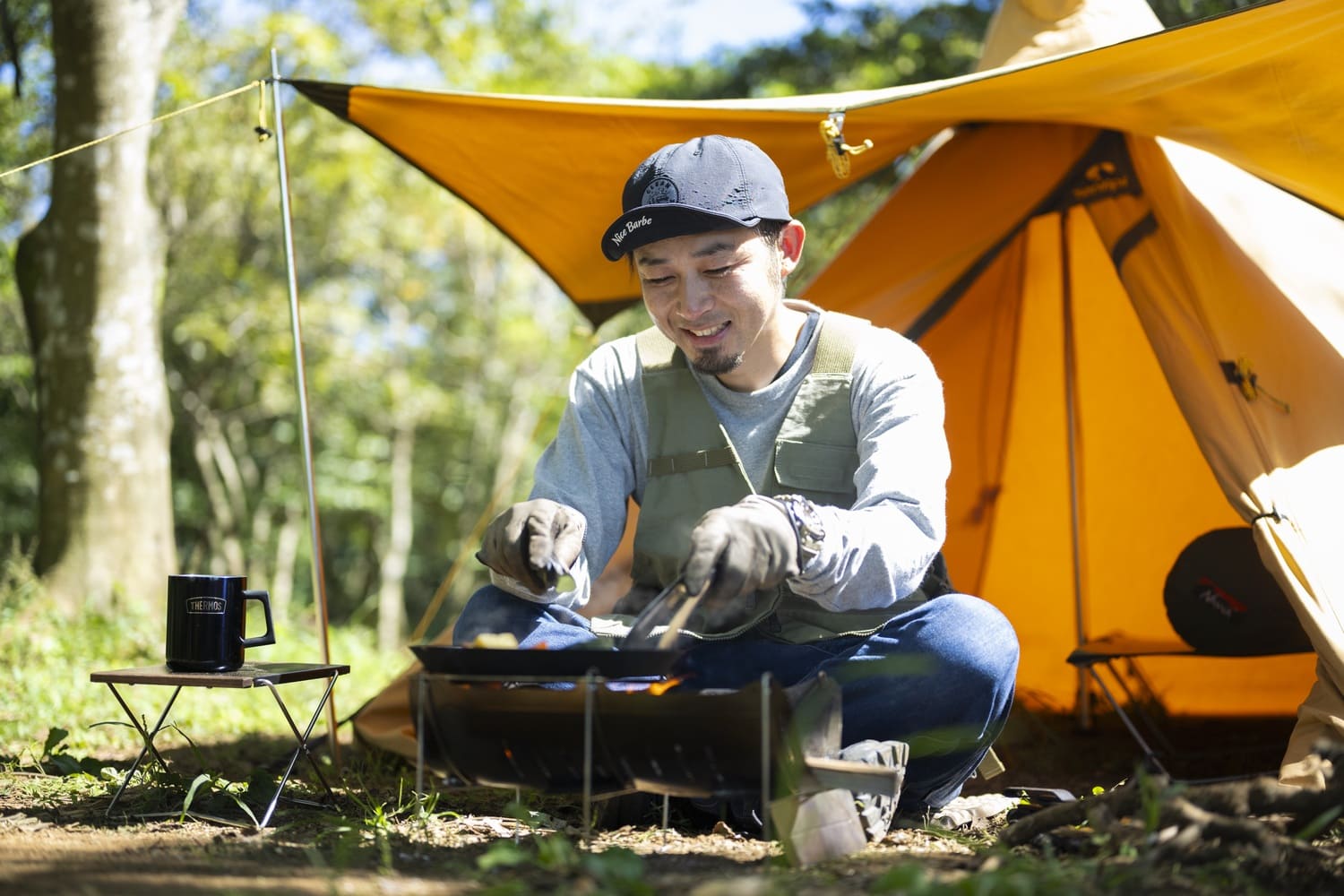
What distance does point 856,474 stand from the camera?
2.07 meters

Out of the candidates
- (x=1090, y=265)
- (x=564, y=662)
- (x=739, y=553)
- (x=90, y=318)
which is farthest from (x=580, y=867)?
(x=90, y=318)

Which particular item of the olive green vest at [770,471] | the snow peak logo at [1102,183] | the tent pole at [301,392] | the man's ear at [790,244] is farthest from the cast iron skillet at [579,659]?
the snow peak logo at [1102,183]

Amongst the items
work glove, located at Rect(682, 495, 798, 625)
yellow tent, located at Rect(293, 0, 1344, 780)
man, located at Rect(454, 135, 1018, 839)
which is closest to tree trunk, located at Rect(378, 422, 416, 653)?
yellow tent, located at Rect(293, 0, 1344, 780)

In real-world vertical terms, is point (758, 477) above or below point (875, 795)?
above

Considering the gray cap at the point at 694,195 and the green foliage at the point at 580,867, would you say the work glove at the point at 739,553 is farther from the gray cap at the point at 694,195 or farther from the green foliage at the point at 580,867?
the gray cap at the point at 694,195

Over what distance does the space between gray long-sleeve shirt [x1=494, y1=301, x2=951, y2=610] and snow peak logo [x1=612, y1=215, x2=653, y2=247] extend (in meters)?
0.37

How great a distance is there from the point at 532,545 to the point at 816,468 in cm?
60

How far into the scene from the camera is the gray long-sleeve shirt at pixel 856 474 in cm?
183

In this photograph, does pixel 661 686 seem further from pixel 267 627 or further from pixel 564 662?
pixel 267 627

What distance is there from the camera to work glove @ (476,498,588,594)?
194 cm

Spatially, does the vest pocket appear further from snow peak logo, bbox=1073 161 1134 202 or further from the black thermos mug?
snow peak logo, bbox=1073 161 1134 202

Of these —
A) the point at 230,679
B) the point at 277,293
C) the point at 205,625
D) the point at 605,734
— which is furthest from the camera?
the point at 277,293

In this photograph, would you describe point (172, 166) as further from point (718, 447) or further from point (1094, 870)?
point (1094, 870)

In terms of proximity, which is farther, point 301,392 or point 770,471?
point 301,392
